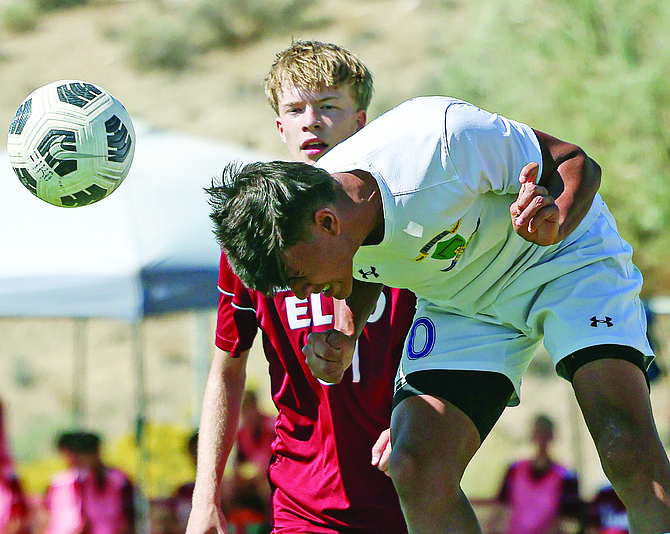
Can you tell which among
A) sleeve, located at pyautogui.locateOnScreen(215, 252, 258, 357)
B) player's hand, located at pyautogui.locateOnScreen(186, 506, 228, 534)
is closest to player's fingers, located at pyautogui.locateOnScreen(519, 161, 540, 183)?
sleeve, located at pyautogui.locateOnScreen(215, 252, 258, 357)

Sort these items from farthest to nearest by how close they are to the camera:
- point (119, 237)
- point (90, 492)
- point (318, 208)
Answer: point (90, 492) < point (119, 237) < point (318, 208)

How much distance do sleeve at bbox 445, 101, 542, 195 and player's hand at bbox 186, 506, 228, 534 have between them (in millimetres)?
1582

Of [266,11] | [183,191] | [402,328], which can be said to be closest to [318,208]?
[402,328]

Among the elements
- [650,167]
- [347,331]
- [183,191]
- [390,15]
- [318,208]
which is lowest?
[347,331]

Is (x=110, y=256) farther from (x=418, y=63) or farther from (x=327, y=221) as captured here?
(x=418, y=63)

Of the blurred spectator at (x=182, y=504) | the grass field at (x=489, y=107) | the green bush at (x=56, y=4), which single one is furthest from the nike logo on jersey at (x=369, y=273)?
the green bush at (x=56, y=4)

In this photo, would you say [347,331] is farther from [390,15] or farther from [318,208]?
[390,15]

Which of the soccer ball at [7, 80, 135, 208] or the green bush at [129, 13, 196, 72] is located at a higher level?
the green bush at [129, 13, 196, 72]

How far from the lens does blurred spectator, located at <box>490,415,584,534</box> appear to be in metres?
8.75

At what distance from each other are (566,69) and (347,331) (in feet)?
50.8

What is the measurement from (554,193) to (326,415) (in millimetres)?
1275

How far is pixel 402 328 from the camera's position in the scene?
13.0ft

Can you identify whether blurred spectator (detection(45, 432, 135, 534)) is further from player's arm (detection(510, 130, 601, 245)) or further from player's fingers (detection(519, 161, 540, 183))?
player's fingers (detection(519, 161, 540, 183))

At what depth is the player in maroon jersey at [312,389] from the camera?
384cm
